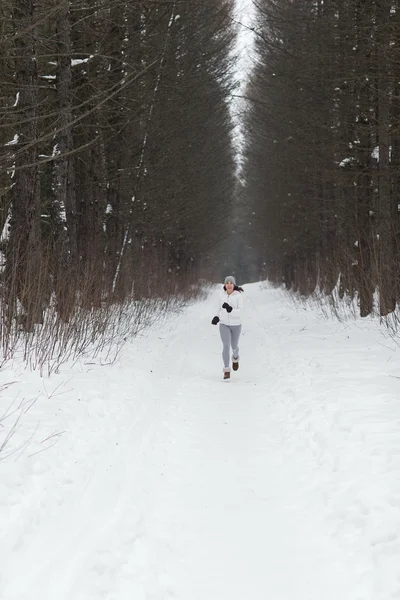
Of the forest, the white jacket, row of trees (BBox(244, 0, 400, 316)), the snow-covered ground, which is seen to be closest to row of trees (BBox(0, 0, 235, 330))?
the forest

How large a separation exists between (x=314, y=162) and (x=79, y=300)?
10881mm

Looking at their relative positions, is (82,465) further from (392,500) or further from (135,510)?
(392,500)

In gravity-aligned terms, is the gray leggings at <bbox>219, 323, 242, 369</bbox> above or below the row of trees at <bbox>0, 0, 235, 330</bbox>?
below

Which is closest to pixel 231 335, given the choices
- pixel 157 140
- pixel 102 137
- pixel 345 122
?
pixel 345 122

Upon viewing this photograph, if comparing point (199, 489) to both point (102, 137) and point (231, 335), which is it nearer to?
point (231, 335)

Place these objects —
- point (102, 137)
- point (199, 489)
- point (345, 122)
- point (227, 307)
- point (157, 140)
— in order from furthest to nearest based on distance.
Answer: point (157, 140) → point (102, 137) → point (345, 122) → point (227, 307) → point (199, 489)

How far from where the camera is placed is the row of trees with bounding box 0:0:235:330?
780cm

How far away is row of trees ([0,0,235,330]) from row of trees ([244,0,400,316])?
85.4 inches

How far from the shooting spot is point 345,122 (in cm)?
1298

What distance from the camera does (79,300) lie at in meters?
8.98

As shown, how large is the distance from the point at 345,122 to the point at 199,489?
1067 cm

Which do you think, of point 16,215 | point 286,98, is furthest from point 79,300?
point 286,98

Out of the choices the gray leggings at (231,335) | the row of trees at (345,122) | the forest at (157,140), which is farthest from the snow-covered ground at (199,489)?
the row of trees at (345,122)

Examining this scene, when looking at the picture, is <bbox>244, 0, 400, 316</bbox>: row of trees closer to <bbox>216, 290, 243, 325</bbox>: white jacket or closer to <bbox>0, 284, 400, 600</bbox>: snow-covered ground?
<bbox>216, 290, 243, 325</bbox>: white jacket
